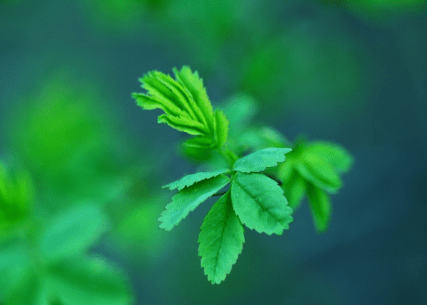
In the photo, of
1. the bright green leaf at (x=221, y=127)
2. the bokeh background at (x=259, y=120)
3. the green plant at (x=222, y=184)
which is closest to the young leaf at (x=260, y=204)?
the green plant at (x=222, y=184)

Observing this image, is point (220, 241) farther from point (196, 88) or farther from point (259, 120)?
point (259, 120)

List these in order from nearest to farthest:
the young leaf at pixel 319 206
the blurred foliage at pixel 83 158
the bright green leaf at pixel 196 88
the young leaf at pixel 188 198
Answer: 1. the young leaf at pixel 188 198
2. the bright green leaf at pixel 196 88
3. the young leaf at pixel 319 206
4. the blurred foliage at pixel 83 158

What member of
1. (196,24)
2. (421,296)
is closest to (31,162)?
(196,24)

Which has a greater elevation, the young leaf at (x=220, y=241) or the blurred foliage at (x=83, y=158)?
the blurred foliage at (x=83, y=158)

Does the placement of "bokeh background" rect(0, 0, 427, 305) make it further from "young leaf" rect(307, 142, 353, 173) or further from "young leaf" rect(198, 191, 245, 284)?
"young leaf" rect(198, 191, 245, 284)

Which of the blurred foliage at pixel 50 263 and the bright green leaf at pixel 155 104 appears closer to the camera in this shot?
the bright green leaf at pixel 155 104

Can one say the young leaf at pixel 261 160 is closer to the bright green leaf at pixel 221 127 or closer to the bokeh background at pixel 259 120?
the bright green leaf at pixel 221 127
